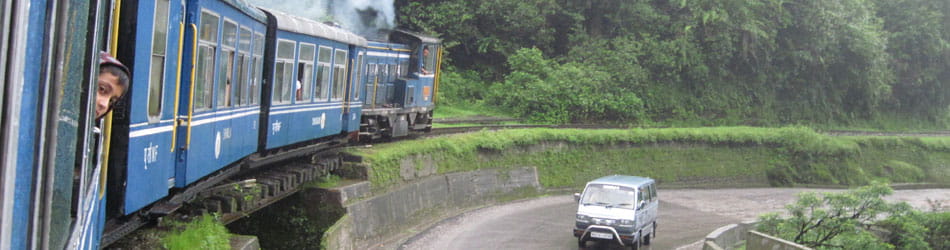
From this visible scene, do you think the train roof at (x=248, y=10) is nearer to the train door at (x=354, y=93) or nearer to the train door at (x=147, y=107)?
the train door at (x=147, y=107)

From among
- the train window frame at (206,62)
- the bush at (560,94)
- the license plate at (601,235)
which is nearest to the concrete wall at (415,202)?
the license plate at (601,235)

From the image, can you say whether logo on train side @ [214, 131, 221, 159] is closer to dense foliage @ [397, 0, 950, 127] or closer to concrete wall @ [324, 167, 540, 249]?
concrete wall @ [324, 167, 540, 249]

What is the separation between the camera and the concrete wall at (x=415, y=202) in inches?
599

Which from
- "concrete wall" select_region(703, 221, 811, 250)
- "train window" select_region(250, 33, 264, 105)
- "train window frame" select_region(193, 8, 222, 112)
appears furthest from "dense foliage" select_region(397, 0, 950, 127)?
"train window frame" select_region(193, 8, 222, 112)

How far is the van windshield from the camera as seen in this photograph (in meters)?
17.4

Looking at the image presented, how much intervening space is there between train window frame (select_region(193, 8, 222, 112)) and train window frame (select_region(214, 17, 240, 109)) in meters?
0.16

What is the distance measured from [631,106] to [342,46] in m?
23.4

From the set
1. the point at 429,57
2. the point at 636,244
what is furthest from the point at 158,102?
the point at 429,57

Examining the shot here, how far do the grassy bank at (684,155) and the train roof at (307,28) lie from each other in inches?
124

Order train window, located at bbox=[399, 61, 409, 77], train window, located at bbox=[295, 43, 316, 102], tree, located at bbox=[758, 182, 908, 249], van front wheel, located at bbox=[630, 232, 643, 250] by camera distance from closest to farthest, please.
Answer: train window, located at bbox=[295, 43, 316, 102] < van front wheel, located at bbox=[630, 232, 643, 250] < tree, located at bbox=[758, 182, 908, 249] < train window, located at bbox=[399, 61, 409, 77]

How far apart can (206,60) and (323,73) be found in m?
6.07

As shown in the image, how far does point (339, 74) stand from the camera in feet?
50.3

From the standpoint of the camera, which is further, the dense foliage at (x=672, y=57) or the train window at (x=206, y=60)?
the dense foliage at (x=672, y=57)

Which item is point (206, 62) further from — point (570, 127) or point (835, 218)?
point (570, 127)
